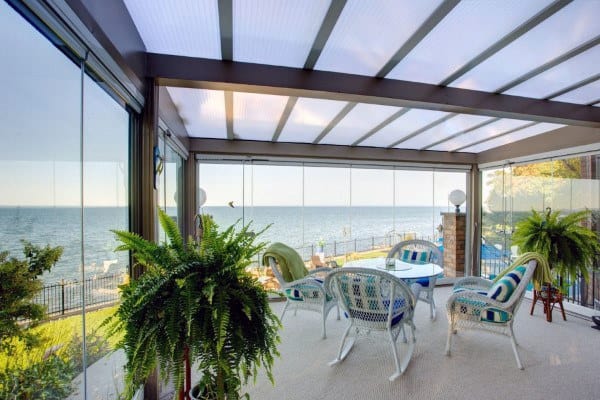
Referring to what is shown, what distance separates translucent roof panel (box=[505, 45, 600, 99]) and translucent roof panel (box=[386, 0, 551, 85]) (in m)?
0.77

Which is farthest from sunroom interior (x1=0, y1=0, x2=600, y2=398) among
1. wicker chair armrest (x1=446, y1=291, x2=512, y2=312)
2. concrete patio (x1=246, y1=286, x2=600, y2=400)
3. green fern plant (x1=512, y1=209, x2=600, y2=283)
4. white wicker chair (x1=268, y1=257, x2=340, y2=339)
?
wicker chair armrest (x1=446, y1=291, x2=512, y2=312)

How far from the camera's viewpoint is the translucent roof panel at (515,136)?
13.4ft

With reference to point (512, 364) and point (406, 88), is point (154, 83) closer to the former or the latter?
point (406, 88)

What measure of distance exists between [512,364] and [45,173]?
3530mm

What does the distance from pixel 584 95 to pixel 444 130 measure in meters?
1.39

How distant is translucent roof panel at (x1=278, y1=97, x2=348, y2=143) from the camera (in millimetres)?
3109

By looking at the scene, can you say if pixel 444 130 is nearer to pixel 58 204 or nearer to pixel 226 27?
pixel 226 27

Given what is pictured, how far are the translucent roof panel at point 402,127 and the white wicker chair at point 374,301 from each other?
192 cm

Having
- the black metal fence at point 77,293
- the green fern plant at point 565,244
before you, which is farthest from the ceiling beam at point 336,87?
the black metal fence at point 77,293

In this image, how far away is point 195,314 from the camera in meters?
1.25

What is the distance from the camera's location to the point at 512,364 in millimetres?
2656

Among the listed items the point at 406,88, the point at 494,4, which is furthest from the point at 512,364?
the point at 494,4

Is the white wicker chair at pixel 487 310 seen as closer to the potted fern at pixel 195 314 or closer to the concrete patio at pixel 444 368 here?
the concrete patio at pixel 444 368

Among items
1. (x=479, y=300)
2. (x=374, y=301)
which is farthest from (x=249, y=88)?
(x=479, y=300)
